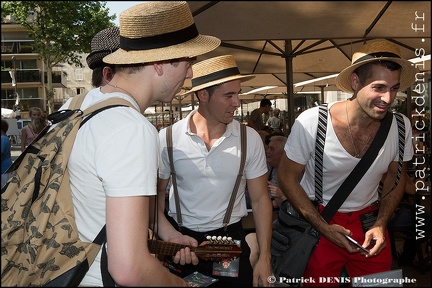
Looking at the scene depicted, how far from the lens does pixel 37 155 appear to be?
60.2 inches

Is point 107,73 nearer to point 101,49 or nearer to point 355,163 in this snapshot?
point 101,49

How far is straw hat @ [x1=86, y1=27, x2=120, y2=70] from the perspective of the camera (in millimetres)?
2844

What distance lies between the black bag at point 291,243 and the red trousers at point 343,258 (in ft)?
0.18

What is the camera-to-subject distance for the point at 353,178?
2660mm

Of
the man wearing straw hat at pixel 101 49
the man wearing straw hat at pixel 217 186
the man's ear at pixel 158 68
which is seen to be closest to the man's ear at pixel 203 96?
the man wearing straw hat at pixel 217 186

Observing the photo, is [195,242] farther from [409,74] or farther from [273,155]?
[273,155]

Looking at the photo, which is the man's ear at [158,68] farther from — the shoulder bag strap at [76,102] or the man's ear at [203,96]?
the man's ear at [203,96]

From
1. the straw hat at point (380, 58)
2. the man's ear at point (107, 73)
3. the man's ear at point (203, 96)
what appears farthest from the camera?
Answer: the man's ear at point (203, 96)

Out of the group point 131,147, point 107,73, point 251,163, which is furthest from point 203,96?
point 131,147

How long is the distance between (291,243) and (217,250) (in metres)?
0.52

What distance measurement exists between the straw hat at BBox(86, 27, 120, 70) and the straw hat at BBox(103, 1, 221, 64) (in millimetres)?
1050

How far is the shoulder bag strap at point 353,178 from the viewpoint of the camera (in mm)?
2652

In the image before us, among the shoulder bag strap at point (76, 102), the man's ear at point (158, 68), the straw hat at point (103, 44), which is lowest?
the shoulder bag strap at point (76, 102)

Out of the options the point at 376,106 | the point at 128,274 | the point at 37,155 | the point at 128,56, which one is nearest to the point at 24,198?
the point at 37,155
